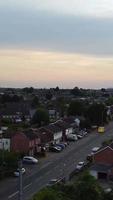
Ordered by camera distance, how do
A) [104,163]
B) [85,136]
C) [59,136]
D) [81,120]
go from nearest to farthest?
[104,163] → [59,136] → [85,136] → [81,120]

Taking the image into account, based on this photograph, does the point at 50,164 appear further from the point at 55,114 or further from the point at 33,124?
the point at 55,114

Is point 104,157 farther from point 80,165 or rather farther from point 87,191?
point 87,191

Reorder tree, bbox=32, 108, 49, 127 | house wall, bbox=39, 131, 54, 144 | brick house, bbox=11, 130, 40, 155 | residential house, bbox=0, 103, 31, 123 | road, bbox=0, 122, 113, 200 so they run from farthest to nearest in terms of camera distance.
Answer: residential house, bbox=0, 103, 31, 123
tree, bbox=32, 108, 49, 127
house wall, bbox=39, 131, 54, 144
brick house, bbox=11, 130, 40, 155
road, bbox=0, 122, 113, 200

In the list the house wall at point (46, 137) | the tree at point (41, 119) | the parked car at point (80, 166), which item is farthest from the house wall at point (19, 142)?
the tree at point (41, 119)

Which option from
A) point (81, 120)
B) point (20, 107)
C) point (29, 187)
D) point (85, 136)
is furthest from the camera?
point (20, 107)

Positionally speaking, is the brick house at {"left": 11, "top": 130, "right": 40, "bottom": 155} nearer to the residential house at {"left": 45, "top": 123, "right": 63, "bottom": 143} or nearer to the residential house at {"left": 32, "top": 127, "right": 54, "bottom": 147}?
the residential house at {"left": 32, "top": 127, "right": 54, "bottom": 147}

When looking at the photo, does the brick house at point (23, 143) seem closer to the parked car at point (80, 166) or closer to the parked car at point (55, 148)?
the parked car at point (55, 148)

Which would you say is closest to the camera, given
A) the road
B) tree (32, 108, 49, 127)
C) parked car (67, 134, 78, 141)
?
the road

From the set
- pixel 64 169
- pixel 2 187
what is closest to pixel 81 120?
pixel 64 169

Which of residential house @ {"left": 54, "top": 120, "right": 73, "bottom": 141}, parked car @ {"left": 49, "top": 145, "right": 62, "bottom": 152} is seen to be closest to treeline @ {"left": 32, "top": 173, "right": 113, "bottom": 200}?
parked car @ {"left": 49, "top": 145, "right": 62, "bottom": 152}
